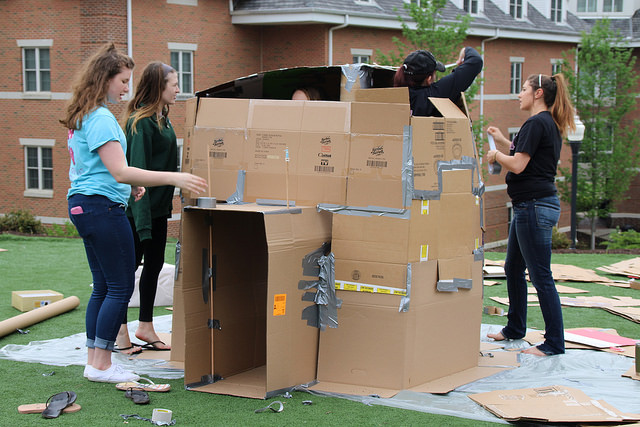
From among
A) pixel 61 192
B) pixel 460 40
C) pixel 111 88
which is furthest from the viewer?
pixel 460 40

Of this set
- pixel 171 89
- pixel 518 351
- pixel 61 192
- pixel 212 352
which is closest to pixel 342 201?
pixel 212 352

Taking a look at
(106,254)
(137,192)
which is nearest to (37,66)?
(137,192)

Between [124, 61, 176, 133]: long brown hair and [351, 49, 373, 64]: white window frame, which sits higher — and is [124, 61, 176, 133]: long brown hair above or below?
below

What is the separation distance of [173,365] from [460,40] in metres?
19.4

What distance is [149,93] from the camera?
4.30 meters

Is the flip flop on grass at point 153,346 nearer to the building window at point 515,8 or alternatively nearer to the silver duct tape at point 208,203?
the silver duct tape at point 208,203

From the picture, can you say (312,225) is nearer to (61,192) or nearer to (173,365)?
(173,365)

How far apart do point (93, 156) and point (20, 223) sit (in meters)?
16.0

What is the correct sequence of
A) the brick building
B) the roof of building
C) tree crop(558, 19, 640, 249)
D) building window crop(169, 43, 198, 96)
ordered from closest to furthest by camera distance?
the brick building, the roof of building, building window crop(169, 43, 198, 96), tree crop(558, 19, 640, 249)

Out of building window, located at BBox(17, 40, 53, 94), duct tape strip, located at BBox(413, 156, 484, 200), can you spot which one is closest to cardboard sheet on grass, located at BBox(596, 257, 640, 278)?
duct tape strip, located at BBox(413, 156, 484, 200)

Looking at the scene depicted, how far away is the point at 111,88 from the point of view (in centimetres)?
363

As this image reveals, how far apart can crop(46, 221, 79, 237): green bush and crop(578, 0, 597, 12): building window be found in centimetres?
2401

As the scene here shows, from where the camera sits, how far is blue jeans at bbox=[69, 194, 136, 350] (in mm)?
3521

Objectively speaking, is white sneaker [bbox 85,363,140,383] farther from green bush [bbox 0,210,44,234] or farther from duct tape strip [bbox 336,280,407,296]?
green bush [bbox 0,210,44,234]
